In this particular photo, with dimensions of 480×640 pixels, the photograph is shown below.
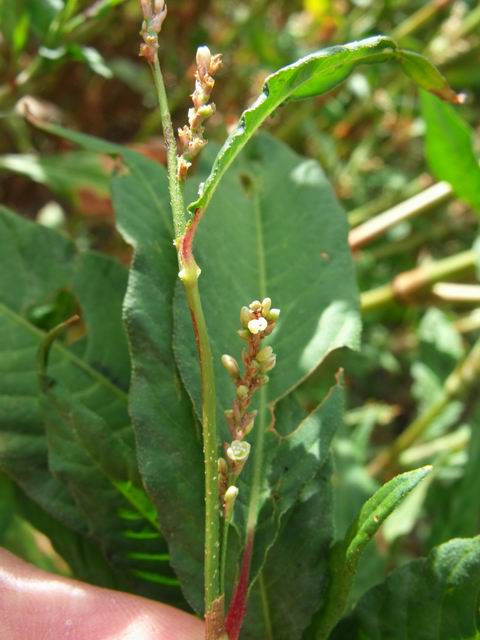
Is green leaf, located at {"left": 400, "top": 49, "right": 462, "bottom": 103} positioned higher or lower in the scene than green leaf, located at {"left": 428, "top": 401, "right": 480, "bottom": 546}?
higher

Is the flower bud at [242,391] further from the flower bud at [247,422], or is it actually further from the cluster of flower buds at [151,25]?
the cluster of flower buds at [151,25]

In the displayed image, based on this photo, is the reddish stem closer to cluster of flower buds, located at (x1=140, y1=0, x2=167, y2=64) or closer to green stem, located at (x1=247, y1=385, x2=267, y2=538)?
green stem, located at (x1=247, y1=385, x2=267, y2=538)

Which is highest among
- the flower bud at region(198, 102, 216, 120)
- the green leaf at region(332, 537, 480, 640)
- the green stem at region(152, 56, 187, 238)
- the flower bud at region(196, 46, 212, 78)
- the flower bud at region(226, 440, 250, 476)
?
the flower bud at region(196, 46, 212, 78)

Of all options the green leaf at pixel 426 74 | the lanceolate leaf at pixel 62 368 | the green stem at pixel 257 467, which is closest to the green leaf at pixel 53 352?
the lanceolate leaf at pixel 62 368

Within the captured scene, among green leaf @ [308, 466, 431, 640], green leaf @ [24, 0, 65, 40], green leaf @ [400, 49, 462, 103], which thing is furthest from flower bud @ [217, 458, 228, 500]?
green leaf @ [24, 0, 65, 40]

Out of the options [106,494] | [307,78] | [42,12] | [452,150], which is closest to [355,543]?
[106,494]

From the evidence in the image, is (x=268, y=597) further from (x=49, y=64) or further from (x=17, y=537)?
(x=49, y=64)

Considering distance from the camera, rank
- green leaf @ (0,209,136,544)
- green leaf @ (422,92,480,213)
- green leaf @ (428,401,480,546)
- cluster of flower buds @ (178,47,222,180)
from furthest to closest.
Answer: green leaf @ (428,401,480,546)
green leaf @ (422,92,480,213)
green leaf @ (0,209,136,544)
cluster of flower buds @ (178,47,222,180)

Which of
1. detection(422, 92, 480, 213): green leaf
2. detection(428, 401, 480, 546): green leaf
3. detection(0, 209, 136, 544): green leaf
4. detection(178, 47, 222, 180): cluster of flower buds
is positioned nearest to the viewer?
detection(178, 47, 222, 180): cluster of flower buds
